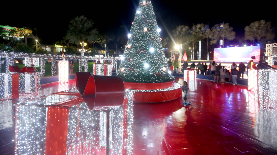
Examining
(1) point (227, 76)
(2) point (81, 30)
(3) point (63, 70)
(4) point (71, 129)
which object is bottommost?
(4) point (71, 129)

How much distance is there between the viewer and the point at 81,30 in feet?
86.5

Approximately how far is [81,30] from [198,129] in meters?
25.4

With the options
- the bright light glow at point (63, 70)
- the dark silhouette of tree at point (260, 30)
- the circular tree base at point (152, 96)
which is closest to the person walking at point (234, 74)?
the circular tree base at point (152, 96)

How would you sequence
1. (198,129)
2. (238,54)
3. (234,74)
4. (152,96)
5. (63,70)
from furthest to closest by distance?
(238,54) → (63,70) → (234,74) → (152,96) → (198,129)

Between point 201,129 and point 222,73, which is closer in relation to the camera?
point 201,129

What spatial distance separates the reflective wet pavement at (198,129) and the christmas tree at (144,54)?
4.28ft

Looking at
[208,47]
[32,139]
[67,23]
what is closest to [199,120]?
[32,139]

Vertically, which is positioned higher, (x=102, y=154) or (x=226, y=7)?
(x=226, y=7)

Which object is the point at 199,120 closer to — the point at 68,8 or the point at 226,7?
the point at 226,7

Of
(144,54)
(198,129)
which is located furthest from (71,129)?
(144,54)

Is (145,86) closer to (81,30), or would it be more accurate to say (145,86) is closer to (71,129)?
(71,129)

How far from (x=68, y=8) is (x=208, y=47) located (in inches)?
1003

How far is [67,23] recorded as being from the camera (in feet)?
85.7

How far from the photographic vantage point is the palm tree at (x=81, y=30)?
2539 centimetres
